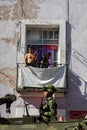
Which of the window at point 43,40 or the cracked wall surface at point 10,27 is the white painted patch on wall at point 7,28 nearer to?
the cracked wall surface at point 10,27

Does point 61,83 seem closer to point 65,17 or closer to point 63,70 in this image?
point 63,70

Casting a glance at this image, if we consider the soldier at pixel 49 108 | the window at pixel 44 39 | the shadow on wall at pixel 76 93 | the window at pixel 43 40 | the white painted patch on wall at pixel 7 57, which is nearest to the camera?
the soldier at pixel 49 108

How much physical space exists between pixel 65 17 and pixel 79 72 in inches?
92.1

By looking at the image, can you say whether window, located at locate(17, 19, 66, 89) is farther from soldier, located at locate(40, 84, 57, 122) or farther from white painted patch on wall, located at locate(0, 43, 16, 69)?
soldier, located at locate(40, 84, 57, 122)

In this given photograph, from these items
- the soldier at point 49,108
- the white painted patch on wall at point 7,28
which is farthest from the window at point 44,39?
the soldier at point 49,108

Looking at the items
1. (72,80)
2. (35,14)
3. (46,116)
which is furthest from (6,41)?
(46,116)

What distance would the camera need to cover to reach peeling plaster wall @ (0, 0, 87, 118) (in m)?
21.3

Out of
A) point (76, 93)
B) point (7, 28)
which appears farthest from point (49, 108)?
point (7, 28)

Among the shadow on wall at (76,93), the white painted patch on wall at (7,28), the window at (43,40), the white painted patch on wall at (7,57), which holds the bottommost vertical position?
the shadow on wall at (76,93)

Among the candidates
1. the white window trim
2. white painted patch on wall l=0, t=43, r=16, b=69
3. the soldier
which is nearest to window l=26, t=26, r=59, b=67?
the white window trim

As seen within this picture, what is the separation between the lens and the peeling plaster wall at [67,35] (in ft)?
70.0

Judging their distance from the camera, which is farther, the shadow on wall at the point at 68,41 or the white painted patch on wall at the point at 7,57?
the shadow on wall at the point at 68,41

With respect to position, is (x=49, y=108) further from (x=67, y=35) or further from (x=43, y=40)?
(x=43, y=40)

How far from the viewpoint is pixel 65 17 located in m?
21.8
